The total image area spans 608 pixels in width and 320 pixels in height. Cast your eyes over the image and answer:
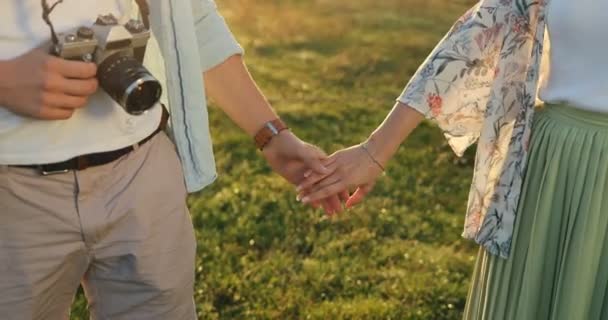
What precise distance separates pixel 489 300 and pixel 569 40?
25.2 inches

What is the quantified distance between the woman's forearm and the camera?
2.33ft

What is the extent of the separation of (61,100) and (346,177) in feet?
3.15

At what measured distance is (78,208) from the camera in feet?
6.19

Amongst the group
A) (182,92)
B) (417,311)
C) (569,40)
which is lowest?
(417,311)

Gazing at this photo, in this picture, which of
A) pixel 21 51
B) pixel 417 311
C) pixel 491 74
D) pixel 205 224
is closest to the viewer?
pixel 21 51

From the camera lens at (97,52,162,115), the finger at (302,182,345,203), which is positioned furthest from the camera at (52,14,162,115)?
the finger at (302,182,345,203)

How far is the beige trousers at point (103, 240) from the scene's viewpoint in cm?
187

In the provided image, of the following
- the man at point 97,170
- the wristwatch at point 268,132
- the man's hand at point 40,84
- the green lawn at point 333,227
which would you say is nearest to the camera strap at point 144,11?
the man at point 97,170

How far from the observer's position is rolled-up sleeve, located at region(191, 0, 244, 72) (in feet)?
7.12

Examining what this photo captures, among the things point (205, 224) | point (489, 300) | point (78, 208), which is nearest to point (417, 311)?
point (205, 224)

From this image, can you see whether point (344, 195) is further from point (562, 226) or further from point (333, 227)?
point (333, 227)

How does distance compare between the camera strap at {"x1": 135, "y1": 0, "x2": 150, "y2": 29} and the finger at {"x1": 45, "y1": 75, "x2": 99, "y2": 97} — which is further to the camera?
the camera strap at {"x1": 135, "y1": 0, "x2": 150, "y2": 29}

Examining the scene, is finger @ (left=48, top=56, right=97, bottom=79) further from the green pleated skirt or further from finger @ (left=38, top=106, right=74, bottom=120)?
the green pleated skirt

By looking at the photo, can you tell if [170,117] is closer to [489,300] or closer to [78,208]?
[78,208]
